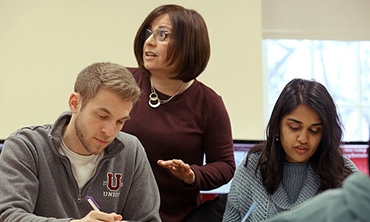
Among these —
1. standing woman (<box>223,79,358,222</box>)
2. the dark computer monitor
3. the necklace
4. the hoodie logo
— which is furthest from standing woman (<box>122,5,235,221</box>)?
the dark computer monitor

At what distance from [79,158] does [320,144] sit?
0.82 meters

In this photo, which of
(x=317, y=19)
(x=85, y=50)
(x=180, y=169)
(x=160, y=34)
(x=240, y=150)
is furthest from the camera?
(x=317, y=19)

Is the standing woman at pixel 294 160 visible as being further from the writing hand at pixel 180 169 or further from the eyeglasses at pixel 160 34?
the eyeglasses at pixel 160 34

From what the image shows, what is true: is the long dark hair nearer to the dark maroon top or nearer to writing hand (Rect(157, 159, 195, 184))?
the dark maroon top

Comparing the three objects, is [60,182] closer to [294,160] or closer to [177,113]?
[177,113]

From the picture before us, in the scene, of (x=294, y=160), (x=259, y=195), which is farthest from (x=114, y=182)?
(x=294, y=160)

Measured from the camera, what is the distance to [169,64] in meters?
2.06

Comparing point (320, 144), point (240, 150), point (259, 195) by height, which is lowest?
point (240, 150)

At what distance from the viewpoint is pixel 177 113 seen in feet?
6.90

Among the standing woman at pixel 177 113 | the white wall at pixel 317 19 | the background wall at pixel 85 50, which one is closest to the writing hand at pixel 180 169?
the standing woman at pixel 177 113

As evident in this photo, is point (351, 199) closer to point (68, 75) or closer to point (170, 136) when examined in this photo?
point (170, 136)

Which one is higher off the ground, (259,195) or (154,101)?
(154,101)

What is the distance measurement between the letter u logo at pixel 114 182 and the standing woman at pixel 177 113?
0.27 metres

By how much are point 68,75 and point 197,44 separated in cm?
129
